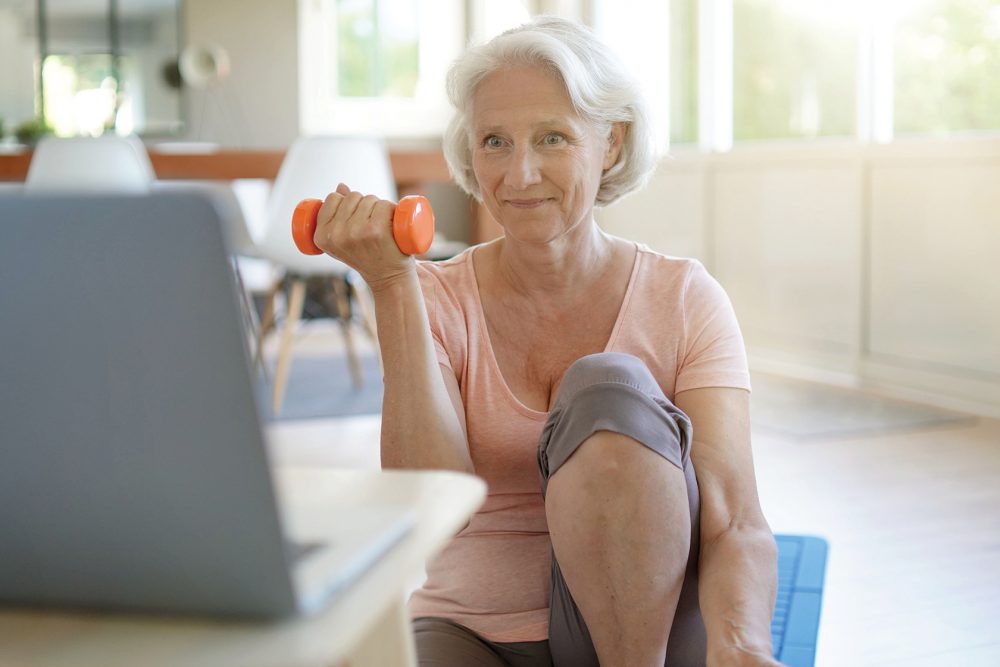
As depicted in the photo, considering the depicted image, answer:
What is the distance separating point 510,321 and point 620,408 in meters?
0.39

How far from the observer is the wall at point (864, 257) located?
4145 mm

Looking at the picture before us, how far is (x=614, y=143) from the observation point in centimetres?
157

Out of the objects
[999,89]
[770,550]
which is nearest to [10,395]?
[770,550]

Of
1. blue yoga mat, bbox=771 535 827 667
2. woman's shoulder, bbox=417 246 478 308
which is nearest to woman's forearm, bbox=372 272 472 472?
woman's shoulder, bbox=417 246 478 308

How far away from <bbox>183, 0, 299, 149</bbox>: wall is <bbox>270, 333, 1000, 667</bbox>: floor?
4425mm

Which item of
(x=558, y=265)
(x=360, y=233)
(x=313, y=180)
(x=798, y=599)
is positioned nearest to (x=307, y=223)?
(x=360, y=233)

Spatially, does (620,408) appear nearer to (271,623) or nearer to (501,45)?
(501,45)

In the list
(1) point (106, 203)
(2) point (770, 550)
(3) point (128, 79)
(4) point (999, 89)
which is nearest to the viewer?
(1) point (106, 203)

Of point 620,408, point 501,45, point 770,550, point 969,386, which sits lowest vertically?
point 969,386

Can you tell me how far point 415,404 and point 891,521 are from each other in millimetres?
1867

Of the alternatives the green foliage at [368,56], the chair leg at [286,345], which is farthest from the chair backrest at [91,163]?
the green foliage at [368,56]

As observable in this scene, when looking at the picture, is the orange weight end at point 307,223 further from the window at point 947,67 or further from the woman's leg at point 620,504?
the window at point 947,67

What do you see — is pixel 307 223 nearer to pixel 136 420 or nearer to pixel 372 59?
pixel 136 420

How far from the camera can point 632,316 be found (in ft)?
4.86
